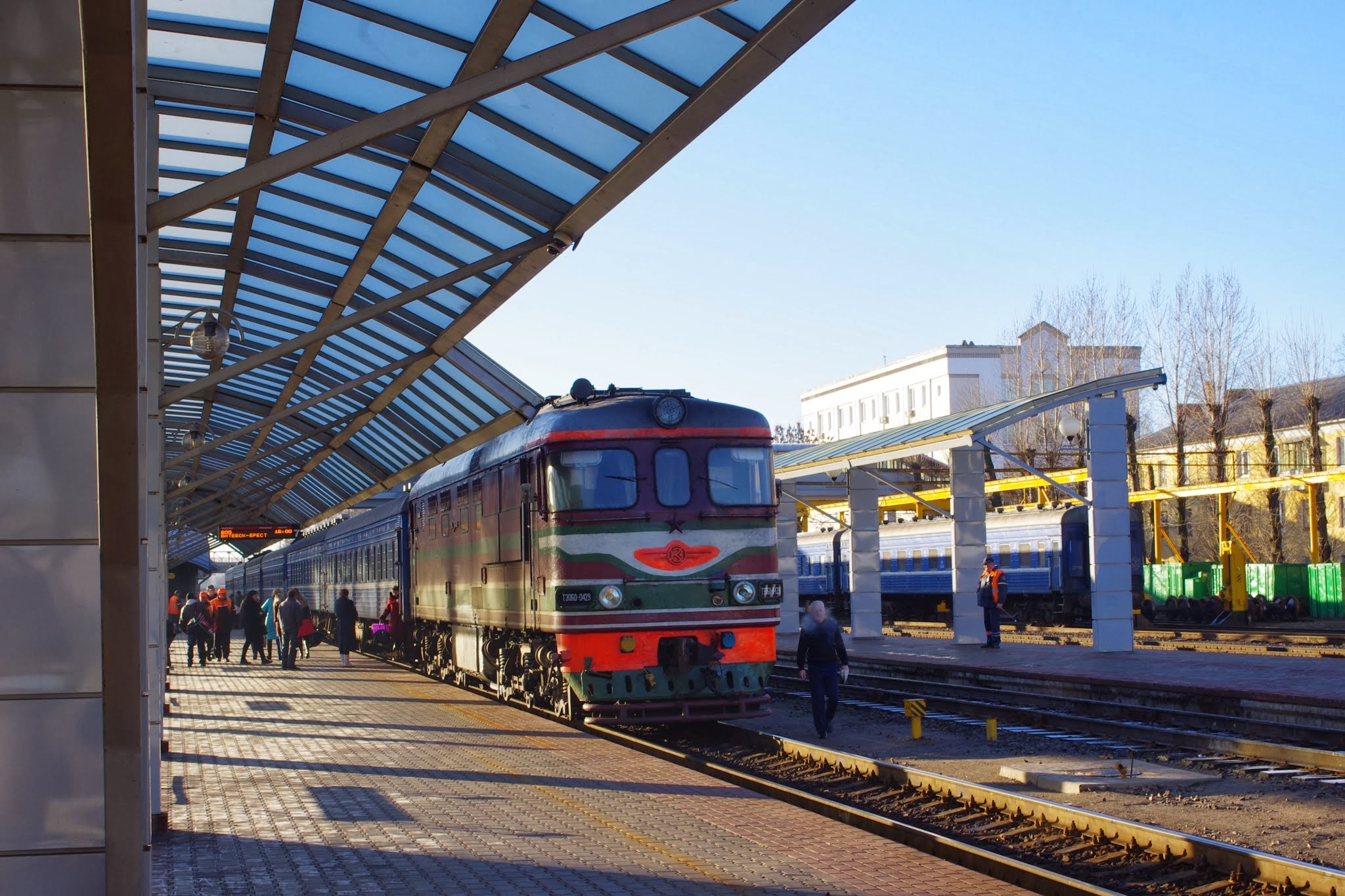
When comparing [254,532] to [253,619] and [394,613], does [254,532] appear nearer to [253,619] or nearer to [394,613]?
[253,619]

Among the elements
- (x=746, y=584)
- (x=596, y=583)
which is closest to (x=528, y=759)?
(x=596, y=583)

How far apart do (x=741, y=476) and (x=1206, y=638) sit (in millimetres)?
18952

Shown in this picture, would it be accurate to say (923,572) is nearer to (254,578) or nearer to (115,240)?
(254,578)

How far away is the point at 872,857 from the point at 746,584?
5.88 metres

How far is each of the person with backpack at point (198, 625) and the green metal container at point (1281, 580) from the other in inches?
1167

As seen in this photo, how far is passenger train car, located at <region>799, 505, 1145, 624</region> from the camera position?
123 feet

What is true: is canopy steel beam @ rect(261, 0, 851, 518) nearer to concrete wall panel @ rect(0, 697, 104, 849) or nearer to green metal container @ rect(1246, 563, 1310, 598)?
concrete wall panel @ rect(0, 697, 104, 849)

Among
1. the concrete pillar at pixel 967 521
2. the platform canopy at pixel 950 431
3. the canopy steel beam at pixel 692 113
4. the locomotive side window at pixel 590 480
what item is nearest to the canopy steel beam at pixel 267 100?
the canopy steel beam at pixel 692 113

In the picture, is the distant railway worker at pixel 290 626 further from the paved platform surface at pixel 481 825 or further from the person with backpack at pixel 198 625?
the paved platform surface at pixel 481 825

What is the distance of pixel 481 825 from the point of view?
31.0 feet

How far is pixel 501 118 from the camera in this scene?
1164cm

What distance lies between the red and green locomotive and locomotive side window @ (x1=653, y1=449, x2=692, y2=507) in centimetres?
1

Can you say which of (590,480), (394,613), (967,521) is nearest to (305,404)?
(590,480)

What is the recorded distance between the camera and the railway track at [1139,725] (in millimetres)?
11938
